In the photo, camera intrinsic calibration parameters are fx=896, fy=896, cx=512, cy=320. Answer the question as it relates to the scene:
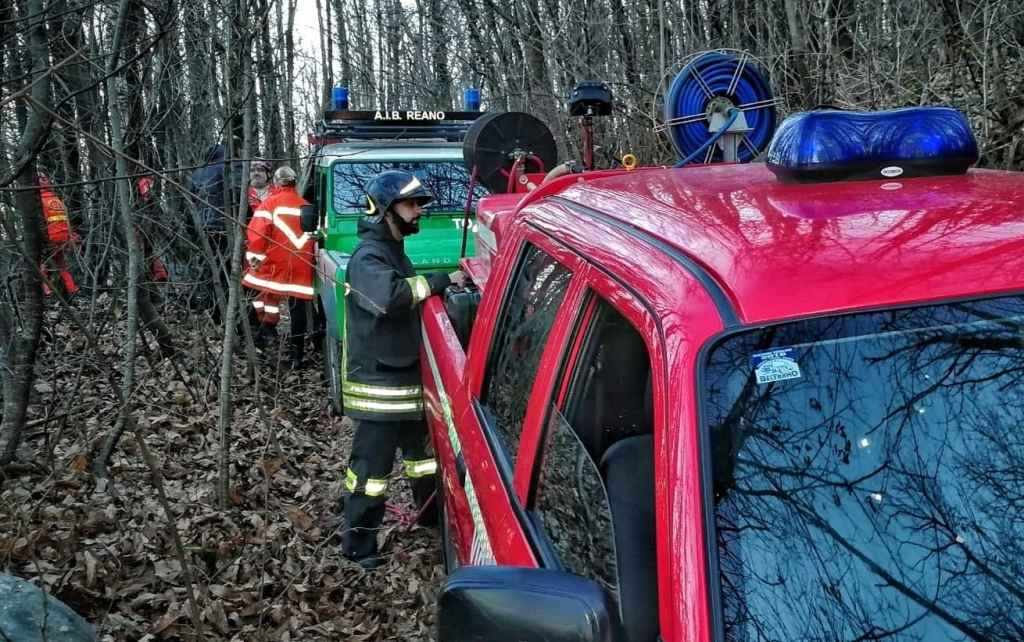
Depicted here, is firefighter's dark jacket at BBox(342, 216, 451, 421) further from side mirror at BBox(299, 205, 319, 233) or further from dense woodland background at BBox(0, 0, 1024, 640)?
side mirror at BBox(299, 205, 319, 233)

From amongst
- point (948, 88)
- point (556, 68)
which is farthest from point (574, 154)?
point (948, 88)

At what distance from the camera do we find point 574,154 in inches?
452

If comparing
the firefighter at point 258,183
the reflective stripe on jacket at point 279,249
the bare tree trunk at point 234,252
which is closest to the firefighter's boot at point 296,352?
the reflective stripe on jacket at point 279,249

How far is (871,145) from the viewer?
214cm

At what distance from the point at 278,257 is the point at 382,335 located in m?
4.01

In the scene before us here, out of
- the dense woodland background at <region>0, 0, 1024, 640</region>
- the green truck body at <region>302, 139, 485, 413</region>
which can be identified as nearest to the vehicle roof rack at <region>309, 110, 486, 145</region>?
the dense woodland background at <region>0, 0, 1024, 640</region>

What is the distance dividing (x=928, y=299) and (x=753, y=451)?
40 cm

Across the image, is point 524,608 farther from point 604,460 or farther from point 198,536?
point 198,536

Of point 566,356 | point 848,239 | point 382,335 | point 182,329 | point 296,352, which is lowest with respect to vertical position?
point 296,352

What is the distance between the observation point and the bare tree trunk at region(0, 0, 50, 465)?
3.73 meters

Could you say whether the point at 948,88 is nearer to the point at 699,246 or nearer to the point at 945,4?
the point at 945,4

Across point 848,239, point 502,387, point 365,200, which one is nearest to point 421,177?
point 365,200

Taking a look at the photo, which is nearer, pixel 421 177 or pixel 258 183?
pixel 421 177

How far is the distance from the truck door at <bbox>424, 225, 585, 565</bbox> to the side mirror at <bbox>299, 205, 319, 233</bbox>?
4.53m
